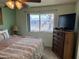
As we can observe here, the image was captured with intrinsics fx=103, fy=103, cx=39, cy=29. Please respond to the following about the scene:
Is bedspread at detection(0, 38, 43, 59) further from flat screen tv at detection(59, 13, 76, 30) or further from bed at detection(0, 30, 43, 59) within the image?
flat screen tv at detection(59, 13, 76, 30)

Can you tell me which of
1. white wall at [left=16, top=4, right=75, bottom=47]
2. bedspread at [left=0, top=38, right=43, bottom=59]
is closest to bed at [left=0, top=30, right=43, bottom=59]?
bedspread at [left=0, top=38, right=43, bottom=59]

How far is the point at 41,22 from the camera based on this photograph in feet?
18.3

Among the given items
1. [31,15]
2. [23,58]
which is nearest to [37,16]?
A: [31,15]

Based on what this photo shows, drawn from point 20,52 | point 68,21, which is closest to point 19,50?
point 20,52

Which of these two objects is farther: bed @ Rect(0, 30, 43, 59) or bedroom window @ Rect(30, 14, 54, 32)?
bedroom window @ Rect(30, 14, 54, 32)

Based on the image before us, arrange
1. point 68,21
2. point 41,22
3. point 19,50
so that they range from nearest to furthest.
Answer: point 19,50 < point 68,21 < point 41,22

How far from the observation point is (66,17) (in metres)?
3.96

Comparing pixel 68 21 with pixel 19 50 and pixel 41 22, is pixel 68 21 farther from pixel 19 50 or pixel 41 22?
pixel 19 50

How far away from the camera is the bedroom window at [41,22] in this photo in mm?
5402

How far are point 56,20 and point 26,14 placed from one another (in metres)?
1.69

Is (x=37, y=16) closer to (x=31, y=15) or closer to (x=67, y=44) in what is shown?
(x=31, y=15)

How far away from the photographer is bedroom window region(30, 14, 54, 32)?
540 centimetres

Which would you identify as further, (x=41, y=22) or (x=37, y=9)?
(x=41, y=22)

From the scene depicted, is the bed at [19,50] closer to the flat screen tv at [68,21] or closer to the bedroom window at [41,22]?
the flat screen tv at [68,21]
